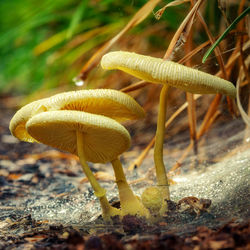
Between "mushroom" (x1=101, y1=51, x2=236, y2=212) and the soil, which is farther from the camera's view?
"mushroom" (x1=101, y1=51, x2=236, y2=212)

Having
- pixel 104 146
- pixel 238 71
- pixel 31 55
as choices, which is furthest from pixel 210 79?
pixel 31 55

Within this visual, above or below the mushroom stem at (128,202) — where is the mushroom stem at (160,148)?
above

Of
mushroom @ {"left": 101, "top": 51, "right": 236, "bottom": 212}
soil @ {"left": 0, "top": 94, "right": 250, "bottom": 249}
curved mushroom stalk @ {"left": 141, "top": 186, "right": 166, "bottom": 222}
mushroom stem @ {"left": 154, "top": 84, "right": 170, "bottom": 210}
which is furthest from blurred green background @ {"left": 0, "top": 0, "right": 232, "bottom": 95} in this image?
curved mushroom stalk @ {"left": 141, "top": 186, "right": 166, "bottom": 222}

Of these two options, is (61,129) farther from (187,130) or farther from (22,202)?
(187,130)

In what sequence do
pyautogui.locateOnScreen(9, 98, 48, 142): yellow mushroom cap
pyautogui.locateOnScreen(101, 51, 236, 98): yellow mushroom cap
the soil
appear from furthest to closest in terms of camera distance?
pyautogui.locateOnScreen(9, 98, 48, 142): yellow mushroom cap, pyautogui.locateOnScreen(101, 51, 236, 98): yellow mushroom cap, the soil

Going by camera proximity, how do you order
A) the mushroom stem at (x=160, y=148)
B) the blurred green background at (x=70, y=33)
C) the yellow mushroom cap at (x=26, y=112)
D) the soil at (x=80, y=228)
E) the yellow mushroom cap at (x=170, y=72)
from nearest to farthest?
the soil at (x=80, y=228) < the yellow mushroom cap at (x=170, y=72) < the yellow mushroom cap at (x=26, y=112) < the mushroom stem at (x=160, y=148) < the blurred green background at (x=70, y=33)

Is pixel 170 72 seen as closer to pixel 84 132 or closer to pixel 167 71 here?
pixel 167 71

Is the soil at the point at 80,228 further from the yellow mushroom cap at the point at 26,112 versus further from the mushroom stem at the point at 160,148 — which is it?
the yellow mushroom cap at the point at 26,112

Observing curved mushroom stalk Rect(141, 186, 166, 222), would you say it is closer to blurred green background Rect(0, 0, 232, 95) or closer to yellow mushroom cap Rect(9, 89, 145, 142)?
yellow mushroom cap Rect(9, 89, 145, 142)

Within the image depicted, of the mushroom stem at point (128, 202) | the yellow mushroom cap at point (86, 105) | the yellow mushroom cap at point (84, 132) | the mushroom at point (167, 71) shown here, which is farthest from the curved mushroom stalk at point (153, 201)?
the mushroom at point (167, 71)
